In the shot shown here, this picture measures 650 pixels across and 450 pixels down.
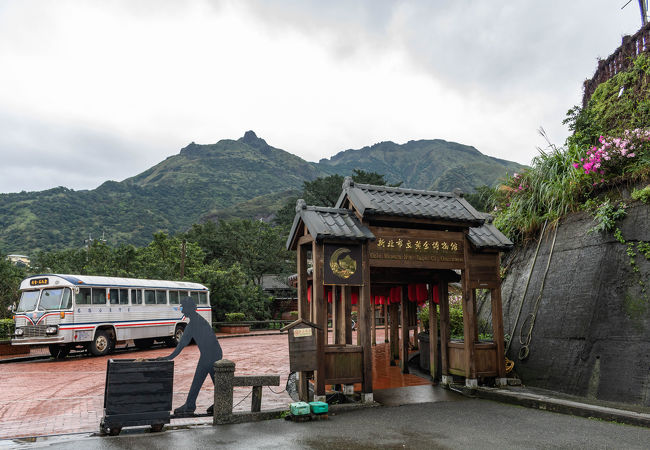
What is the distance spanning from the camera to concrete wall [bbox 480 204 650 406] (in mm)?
8031

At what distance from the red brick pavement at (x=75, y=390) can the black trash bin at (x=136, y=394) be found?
93cm

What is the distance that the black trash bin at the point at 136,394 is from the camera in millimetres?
6359

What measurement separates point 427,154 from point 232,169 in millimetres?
80386

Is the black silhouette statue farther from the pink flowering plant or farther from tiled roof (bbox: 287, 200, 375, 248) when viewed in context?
the pink flowering plant

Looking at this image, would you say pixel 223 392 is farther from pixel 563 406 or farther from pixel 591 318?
pixel 591 318

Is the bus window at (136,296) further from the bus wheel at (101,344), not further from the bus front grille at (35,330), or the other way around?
the bus front grille at (35,330)

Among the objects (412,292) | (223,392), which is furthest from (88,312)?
(223,392)

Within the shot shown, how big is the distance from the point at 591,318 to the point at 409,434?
16.5ft

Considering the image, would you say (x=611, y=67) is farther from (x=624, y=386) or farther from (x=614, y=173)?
(x=624, y=386)

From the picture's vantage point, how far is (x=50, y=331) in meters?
15.7

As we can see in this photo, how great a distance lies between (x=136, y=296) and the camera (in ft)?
63.2

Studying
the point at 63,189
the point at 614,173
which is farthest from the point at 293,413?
the point at 63,189

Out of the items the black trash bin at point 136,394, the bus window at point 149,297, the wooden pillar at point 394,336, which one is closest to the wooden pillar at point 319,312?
the black trash bin at point 136,394

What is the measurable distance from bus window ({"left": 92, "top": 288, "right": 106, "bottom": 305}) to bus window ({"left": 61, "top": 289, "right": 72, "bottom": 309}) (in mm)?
985
